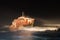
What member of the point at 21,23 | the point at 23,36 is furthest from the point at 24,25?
the point at 23,36

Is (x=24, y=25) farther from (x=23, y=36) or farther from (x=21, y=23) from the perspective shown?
(x=23, y=36)

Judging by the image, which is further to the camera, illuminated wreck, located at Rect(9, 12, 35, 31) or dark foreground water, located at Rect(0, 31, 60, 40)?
illuminated wreck, located at Rect(9, 12, 35, 31)

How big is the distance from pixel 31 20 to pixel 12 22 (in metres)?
0.41

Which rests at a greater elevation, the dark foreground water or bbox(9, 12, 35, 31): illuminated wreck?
bbox(9, 12, 35, 31): illuminated wreck

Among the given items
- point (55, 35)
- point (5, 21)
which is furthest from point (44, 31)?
point (5, 21)

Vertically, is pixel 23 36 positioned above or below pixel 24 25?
below

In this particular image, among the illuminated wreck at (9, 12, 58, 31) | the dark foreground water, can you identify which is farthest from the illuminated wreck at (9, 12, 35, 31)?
the dark foreground water

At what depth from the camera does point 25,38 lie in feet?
12.3

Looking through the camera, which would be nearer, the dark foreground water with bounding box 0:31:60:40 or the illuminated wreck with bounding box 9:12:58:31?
the dark foreground water with bounding box 0:31:60:40

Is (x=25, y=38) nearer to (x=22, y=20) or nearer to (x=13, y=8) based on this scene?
(x=22, y=20)

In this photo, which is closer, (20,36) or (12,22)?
(20,36)

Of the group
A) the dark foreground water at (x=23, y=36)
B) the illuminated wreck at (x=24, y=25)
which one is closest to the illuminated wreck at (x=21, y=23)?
the illuminated wreck at (x=24, y=25)

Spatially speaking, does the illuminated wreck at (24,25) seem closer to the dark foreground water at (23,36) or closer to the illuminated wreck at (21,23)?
the illuminated wreck at (21,23)

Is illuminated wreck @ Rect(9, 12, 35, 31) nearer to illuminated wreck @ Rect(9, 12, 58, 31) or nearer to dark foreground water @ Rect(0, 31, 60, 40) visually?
illuminated wreck @ Rect(9, 12, 58, 31)
